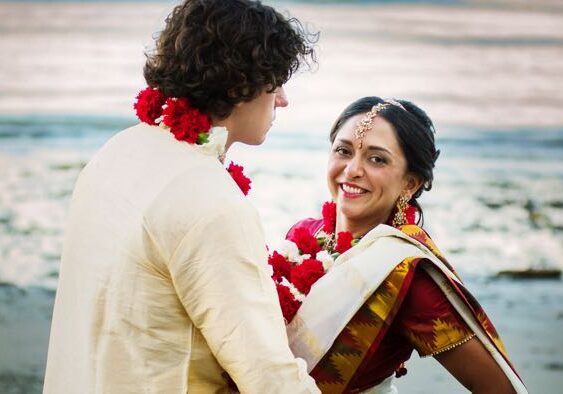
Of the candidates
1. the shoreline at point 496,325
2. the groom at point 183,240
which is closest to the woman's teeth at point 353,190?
the groom at point 183,240

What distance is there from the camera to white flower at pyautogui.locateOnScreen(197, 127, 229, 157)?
2234 millimetres

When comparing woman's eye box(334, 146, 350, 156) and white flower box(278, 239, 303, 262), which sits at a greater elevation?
woman's eye box(334, 146, 350, 156)

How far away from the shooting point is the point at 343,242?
3129 millimetres

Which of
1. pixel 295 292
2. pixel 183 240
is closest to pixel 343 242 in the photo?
pixel 295 292

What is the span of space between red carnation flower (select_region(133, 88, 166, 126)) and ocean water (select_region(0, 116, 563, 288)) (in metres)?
5.70

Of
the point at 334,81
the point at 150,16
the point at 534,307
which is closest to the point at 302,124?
the point at 334,81

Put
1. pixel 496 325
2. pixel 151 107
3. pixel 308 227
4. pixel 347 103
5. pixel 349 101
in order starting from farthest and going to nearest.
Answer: pixel 349 101 → pixel 347 103 → pixel 496 325 → pixel 308 227 → pixel 151 107

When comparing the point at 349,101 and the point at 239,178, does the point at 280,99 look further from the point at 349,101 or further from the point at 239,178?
the point at 349,101

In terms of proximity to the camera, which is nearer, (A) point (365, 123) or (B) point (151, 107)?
(B) point (151, 107)

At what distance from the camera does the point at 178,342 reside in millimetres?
2209

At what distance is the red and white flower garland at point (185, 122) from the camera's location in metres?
2.24

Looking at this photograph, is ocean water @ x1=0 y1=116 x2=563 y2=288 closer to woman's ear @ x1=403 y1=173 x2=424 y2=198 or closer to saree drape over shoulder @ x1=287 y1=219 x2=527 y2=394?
woman's ear @ x1=403 y1=173 x2=424 y2=198

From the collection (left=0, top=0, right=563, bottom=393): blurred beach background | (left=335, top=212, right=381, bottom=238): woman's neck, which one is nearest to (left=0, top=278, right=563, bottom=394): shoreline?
(left=0, top=0, right=563, bottom=393): blurred beach background

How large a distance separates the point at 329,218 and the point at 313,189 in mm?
8637
